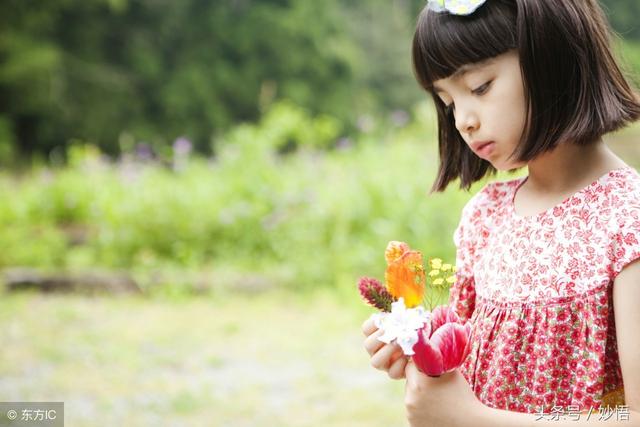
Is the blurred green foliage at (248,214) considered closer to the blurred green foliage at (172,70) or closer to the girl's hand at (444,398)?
the girl's hand at (444,398)

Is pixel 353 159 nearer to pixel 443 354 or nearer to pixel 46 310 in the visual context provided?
pixel 46 310

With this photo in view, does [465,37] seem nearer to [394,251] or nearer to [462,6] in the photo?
[462,6]

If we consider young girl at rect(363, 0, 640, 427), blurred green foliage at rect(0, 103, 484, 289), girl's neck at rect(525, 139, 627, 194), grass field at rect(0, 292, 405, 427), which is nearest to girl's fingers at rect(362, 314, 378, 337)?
young girl at rect(363, 0, 640, 427)

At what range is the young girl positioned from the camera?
1121mm

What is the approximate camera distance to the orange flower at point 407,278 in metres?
1.07

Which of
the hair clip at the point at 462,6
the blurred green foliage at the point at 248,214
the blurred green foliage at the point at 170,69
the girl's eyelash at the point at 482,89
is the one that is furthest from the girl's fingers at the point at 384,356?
the blurred green foliage at the point at 170,69

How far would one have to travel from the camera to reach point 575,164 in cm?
123

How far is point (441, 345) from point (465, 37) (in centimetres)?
45

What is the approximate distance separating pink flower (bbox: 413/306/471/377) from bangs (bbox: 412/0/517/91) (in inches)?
14.6

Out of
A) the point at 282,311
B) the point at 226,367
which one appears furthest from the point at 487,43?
the point at 282,311

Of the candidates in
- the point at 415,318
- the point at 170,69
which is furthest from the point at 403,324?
the point at 170,69

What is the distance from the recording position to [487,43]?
1167 mm

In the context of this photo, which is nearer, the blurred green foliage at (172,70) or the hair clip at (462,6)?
the hair clip at (462,6)

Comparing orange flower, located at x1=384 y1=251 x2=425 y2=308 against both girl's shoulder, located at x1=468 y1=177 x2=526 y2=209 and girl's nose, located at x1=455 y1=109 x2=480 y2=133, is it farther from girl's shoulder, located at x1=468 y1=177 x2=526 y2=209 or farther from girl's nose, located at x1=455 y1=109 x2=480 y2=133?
girl's shoulder, located at x1=468 y1=177 x2=526 y2=209
